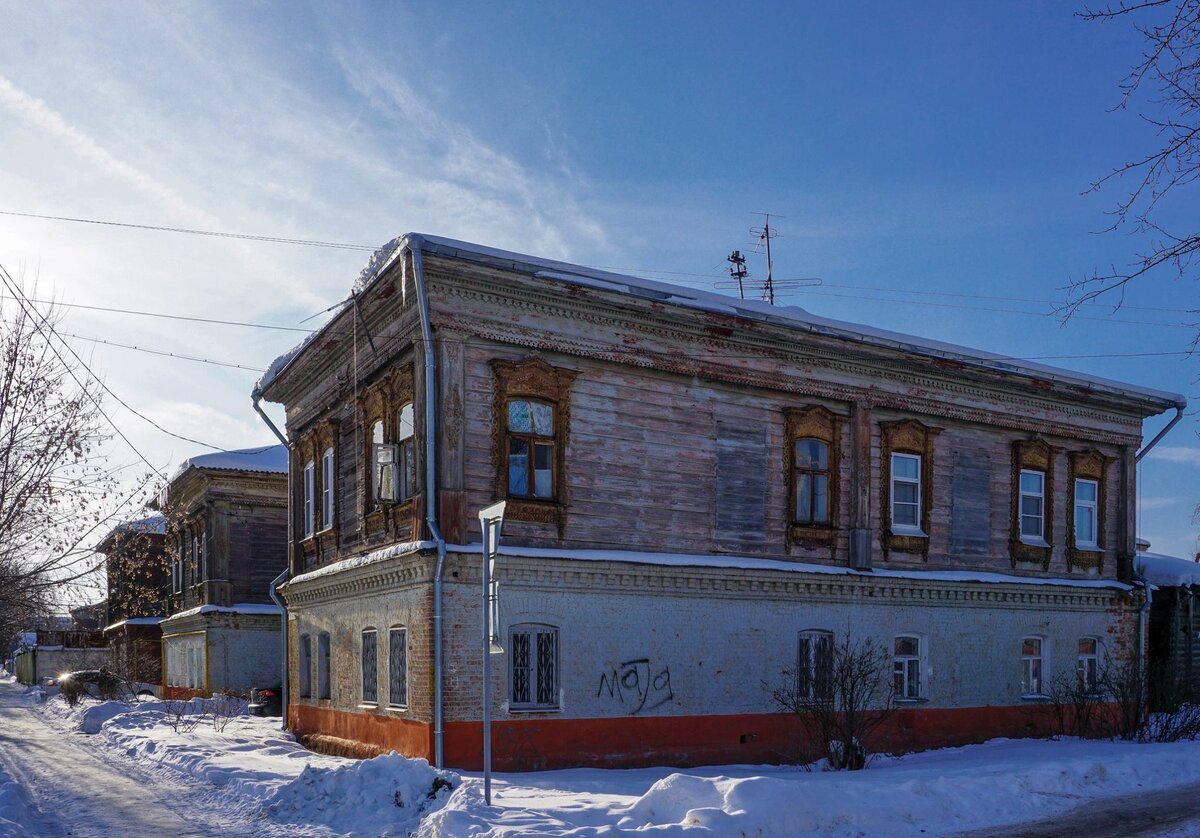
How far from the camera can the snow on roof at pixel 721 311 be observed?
1554cm


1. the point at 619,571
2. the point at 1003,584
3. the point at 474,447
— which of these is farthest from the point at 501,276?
the point at 1003,584

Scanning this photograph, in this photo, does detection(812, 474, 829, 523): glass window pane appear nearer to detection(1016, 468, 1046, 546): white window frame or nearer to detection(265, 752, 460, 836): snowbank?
detection(1016, 468, 1046, 546): white window frame

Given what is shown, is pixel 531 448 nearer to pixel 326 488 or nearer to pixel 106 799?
pixel 326 488

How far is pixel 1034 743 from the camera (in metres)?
19.8

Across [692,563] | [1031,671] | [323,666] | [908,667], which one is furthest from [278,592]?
[1031,671]

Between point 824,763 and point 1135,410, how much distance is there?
12679 millimetres

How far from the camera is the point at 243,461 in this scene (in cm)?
3045

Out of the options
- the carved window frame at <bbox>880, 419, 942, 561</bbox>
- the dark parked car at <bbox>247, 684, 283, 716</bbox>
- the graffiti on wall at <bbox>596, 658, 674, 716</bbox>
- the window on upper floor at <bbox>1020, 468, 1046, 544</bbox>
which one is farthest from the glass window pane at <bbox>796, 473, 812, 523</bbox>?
the dark parked car at <bbox>247, 684, 283, 716</bbox>

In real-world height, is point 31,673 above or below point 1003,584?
below

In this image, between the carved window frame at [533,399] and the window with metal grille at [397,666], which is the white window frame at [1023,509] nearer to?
the carved window frame at [533,399]

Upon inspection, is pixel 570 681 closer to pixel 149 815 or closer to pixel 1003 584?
pixel 149 815

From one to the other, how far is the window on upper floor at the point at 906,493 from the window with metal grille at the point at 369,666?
31.9ft

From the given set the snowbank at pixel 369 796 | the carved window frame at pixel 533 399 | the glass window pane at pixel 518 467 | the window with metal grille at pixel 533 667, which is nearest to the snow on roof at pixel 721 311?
the carved window frame at pixel 533 399

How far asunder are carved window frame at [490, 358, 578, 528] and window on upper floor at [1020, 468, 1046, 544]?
10793mm
